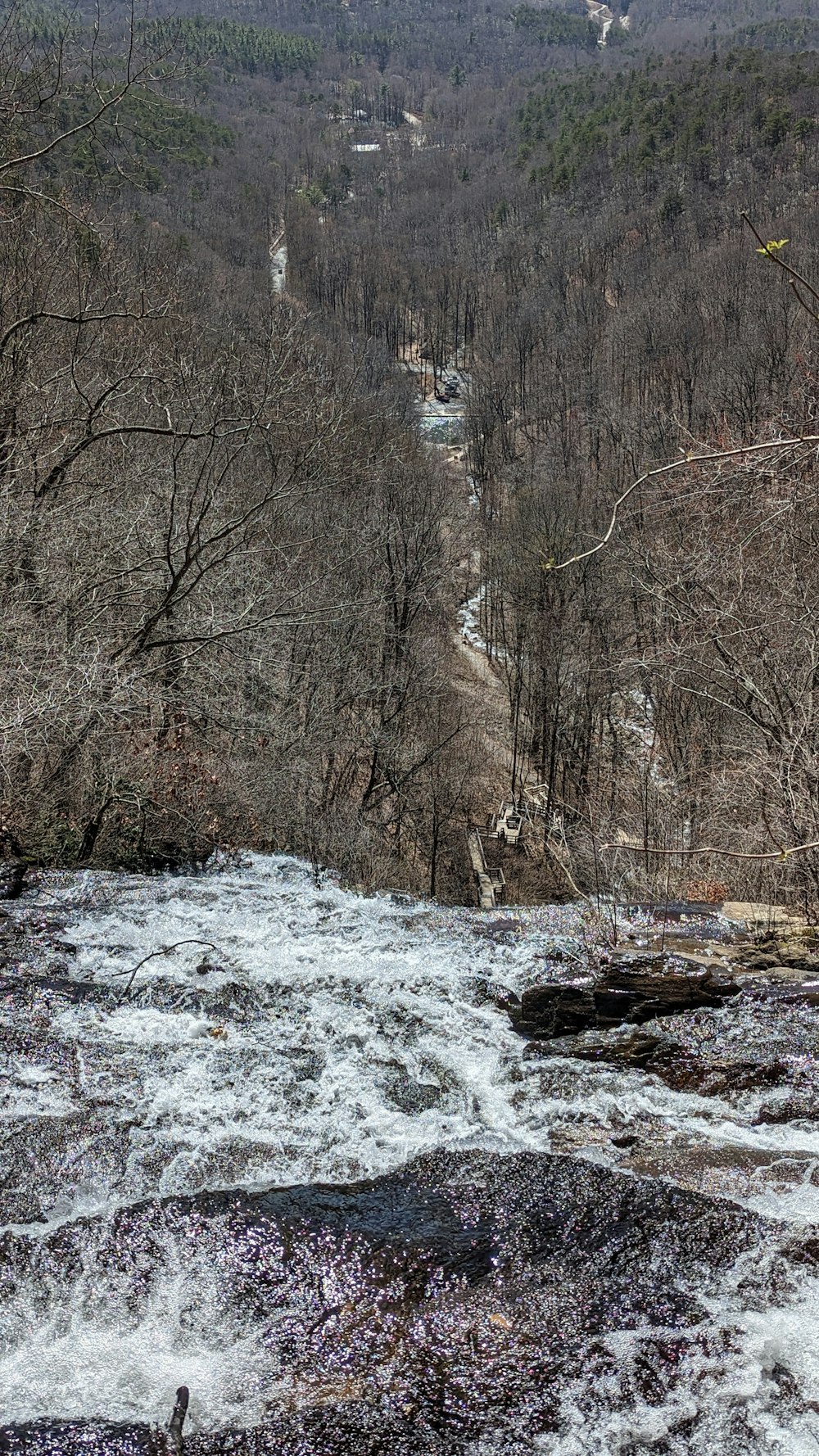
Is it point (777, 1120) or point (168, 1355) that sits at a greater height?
point (777, 1120)

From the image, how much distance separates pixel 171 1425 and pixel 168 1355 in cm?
35

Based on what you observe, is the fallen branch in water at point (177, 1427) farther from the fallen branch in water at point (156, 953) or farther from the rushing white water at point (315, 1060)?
the fallen branch in water at point (156, 953)

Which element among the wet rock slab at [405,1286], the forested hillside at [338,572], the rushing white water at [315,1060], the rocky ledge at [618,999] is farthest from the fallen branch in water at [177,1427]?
the rocky ledge at [618,999]

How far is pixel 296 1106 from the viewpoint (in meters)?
5.32

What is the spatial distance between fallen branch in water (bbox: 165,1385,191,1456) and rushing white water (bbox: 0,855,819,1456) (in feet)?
0.41

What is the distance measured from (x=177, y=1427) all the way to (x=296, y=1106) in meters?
1.95

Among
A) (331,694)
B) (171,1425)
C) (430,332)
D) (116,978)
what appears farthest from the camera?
(430,332)

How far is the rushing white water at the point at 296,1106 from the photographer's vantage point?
3721 mm

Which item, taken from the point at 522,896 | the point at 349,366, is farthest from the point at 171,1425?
the point at 349,366

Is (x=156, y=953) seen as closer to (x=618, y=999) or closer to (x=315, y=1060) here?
(x=315, y=1060)

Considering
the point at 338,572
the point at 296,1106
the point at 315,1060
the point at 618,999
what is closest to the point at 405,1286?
the point at 296,1106

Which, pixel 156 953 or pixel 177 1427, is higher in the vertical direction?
pixel 156 953

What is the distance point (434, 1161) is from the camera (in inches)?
196

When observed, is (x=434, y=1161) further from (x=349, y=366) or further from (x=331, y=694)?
(x=349, y=366)
